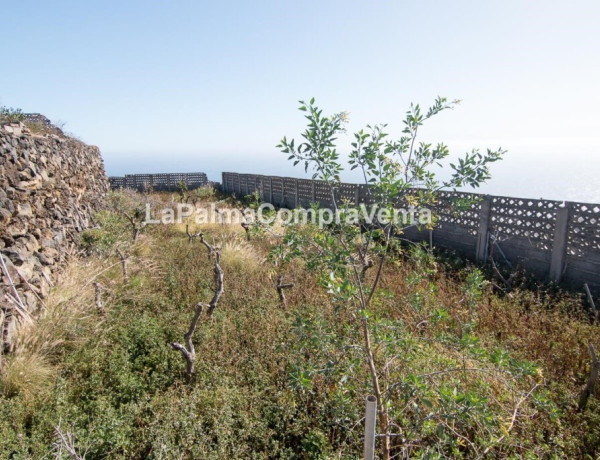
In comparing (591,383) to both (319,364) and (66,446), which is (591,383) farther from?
(66,446)

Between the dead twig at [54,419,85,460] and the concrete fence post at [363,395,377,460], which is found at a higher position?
the concrete fence post at [363,395,377,460]

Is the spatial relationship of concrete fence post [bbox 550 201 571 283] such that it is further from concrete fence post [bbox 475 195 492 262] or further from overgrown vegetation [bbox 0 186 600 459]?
concrete fence post [bbox 475 195 492 262]

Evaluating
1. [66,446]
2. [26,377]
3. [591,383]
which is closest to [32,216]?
[26,377]

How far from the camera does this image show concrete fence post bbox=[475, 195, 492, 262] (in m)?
6.68

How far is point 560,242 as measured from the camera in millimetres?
5492

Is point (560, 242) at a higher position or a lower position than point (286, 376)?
higher

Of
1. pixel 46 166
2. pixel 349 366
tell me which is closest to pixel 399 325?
pixel 349 366

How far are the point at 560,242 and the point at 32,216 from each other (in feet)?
28.7

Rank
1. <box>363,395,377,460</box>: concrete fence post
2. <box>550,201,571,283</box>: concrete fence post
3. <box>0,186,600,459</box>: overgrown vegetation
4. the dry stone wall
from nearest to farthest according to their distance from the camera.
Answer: <box>363,395,377,460</box>: concrete fence post → <box>0,186,600,459</box>: overgrown vegetation → the dry stone wall → <box>550,201,571,283</box>: concrete fence post

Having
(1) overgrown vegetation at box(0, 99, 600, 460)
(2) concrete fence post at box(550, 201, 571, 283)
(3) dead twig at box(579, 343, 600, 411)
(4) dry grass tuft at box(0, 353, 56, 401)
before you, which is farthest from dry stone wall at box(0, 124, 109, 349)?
(2) concrete fence post at box(550, 201, 571, 283)

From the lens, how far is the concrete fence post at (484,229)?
6.68 m

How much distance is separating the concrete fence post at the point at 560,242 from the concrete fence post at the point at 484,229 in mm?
1225

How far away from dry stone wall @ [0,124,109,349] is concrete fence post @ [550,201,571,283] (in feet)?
25.4

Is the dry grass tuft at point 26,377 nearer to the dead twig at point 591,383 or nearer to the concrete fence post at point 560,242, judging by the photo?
the dead twig at point 591,383
